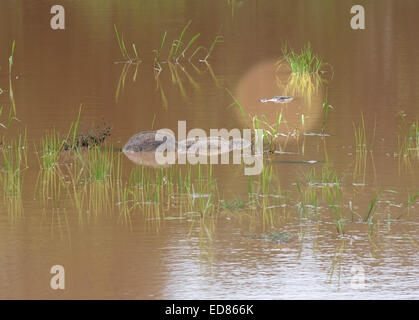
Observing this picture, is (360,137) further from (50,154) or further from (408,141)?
(50,154)

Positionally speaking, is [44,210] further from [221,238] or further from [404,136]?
[404,136]

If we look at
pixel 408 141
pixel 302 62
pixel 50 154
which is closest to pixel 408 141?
pixel 408 141

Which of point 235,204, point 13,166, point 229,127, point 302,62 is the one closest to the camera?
point 235,204

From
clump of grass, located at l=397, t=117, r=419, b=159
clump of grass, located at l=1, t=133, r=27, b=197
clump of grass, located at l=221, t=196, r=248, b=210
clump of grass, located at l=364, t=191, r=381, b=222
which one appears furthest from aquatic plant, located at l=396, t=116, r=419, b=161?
clump of grass, located at l=1, t=133, r=27, b=197

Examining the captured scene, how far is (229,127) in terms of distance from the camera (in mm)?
10469

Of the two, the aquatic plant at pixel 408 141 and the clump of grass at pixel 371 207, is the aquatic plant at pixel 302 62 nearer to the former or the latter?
the aquatic plant at pixel 408 141

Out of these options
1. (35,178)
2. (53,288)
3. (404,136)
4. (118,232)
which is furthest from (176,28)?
(53,288)

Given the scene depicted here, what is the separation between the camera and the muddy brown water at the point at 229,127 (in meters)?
5.82

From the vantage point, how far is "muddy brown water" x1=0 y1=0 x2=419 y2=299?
5816mm

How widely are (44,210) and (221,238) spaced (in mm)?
1409

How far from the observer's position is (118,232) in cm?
679

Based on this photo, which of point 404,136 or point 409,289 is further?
point 404,136

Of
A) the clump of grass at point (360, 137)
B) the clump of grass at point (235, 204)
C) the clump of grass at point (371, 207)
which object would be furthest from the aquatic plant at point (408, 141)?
the clump of grass at point (235, 204)

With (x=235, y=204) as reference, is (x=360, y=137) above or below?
above
